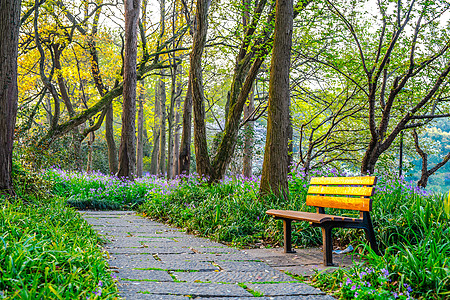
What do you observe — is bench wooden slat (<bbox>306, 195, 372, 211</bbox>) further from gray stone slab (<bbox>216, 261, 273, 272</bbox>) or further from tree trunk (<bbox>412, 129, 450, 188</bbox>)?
tree trunk (<bbox>412, 129, 450, 188</bbox>)

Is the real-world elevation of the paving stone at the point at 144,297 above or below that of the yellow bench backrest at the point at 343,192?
below

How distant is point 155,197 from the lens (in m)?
8.27

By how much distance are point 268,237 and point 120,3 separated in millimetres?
13617

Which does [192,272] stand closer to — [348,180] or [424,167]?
[348,180]

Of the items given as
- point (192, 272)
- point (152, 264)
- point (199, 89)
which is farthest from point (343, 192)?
point (199, 89)

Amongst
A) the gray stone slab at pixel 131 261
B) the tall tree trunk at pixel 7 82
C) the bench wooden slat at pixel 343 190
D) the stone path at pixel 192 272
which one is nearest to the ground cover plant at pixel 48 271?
the stone path at pixel 192 272

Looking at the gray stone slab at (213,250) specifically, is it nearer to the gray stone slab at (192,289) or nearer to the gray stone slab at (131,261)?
the gray stone slab at (131,261)

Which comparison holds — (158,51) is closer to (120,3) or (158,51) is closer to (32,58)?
(120,3)

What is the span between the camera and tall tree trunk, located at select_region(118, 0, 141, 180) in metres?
11.3

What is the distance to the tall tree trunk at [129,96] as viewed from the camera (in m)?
11.3

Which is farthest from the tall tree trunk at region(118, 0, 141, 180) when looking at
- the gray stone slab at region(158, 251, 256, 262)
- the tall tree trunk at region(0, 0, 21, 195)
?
the gray stone slab at region(158, 251, 256, 262)

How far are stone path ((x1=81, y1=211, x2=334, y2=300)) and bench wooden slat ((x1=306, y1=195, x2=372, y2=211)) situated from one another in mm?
1086

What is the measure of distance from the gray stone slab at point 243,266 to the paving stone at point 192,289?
0.55 m

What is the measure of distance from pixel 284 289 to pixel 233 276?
56 cm
